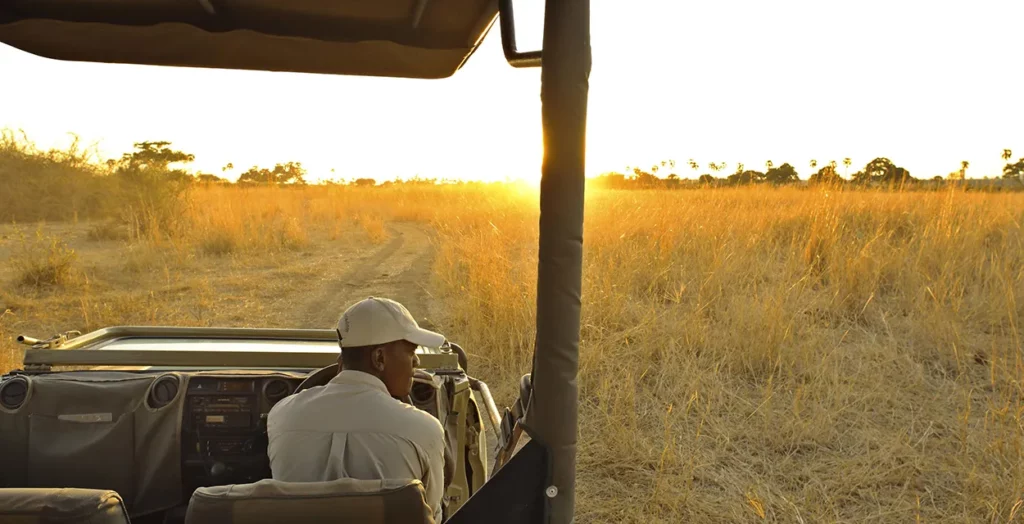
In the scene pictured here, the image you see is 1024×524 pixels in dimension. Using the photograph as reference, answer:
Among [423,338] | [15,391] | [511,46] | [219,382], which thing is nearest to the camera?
[511,46]

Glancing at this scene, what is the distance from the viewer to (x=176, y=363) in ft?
8.02

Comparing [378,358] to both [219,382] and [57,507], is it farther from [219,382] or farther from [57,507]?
[57,507]

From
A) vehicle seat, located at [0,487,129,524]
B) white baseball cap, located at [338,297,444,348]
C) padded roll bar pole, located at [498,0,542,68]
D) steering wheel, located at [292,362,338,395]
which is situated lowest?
steering wheel, located at [292,362,338,395]

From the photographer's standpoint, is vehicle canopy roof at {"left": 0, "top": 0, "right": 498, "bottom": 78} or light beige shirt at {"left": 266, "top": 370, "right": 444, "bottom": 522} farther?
vehicle canopy roof at {"left": 0, "top": 0, "right": 498, "bottom": 78}

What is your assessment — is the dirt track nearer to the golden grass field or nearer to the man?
the golden grass field

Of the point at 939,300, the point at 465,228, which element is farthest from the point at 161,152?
the point at 939,300

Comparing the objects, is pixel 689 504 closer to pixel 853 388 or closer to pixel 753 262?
pixel 853 388

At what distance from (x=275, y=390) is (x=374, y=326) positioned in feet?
1.73

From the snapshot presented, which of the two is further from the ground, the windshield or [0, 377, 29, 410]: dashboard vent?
[0, 377, 29, 410]: dashboard vent

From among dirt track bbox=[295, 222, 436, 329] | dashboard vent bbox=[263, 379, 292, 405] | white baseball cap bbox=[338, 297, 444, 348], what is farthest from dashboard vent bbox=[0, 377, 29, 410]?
dirt track bbox=[295, 222, 436, 329]

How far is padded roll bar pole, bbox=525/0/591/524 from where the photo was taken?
4.14 ft

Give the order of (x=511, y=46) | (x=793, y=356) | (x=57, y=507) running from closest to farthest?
(x=57, y=507)
(x=511, y=46)
(x=793, y=356)

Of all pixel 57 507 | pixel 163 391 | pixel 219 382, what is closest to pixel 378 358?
pixel 219 382

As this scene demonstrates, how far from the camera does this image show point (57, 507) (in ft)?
3.63
